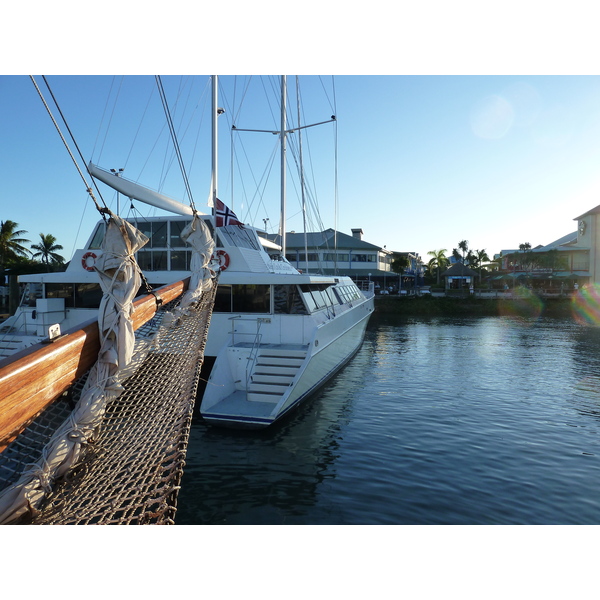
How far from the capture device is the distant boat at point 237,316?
9.33 m

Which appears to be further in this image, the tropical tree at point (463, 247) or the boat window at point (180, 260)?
the tropical tree at point (463, 247)

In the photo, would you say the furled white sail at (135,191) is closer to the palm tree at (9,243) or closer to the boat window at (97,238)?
the boat window at (97,238)

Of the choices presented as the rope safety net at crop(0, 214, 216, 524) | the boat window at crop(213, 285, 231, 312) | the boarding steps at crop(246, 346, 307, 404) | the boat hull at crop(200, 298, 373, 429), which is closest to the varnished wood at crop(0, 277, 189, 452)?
the rope safety net at crop(0, 214, 216, 524)

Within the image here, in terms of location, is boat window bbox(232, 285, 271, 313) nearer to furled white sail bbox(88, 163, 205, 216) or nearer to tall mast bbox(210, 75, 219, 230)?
tall mast bbox(210, 75, 219, 230)

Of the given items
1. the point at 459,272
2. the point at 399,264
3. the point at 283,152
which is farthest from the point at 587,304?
the point at 283,152

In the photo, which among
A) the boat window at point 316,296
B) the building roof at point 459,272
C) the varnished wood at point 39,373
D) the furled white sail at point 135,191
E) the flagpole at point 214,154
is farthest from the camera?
the building roof at point 459,272

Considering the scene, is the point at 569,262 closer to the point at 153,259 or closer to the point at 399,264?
the point at 399,264

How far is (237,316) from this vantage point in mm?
10930

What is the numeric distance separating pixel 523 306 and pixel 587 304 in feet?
19.8

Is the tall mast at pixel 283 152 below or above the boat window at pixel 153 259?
above

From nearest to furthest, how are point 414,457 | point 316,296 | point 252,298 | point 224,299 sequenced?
point 414,457, point 252,298, point 224,299, point 316,296

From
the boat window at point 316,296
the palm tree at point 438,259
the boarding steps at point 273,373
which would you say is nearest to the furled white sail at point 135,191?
the boat window at point 316,296

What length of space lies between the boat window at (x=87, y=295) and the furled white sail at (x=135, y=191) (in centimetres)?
262

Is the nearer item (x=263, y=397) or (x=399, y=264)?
(x=263, y=397)
